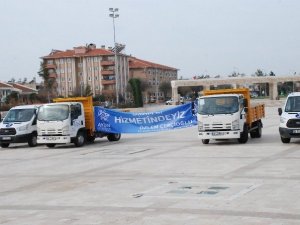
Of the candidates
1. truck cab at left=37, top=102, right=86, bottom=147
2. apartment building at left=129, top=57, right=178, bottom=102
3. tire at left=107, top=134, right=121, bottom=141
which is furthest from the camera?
apartment building at left=129, top=57, right=178, bottom=102

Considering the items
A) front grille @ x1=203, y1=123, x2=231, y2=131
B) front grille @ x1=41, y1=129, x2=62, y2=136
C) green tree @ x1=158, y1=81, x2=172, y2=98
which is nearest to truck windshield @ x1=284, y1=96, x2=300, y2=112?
front grille @ x1=203, y1=123, x2=231, y2=131

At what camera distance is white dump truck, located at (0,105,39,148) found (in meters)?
24.3

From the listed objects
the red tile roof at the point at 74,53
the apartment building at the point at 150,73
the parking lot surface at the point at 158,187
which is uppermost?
the red tile roof at the point at 74,53

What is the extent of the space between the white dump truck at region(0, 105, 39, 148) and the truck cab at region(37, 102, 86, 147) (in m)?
1.58

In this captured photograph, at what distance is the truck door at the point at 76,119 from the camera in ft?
74.9

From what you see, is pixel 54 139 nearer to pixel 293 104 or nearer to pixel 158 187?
pixel 293 104

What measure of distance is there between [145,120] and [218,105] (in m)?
6.06

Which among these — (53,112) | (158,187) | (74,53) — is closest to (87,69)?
(74,53)

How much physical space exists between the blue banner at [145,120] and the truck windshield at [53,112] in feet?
7.18

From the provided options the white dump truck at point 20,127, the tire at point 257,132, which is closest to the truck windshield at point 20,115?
the white dump truck at point 20,127

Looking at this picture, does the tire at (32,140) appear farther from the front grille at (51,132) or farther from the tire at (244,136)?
the tire at (244,136)

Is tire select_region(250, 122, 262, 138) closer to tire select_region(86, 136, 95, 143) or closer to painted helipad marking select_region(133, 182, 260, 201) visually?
tire select_region(86, 136, 95, 143)

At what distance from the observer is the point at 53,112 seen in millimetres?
23016

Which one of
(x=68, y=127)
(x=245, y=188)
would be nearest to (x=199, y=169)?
(x=245, y=188)
